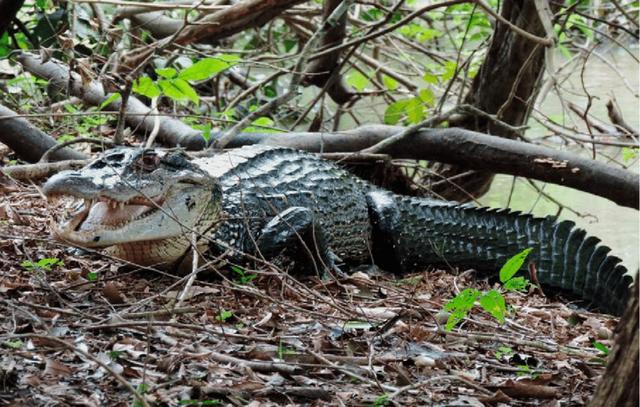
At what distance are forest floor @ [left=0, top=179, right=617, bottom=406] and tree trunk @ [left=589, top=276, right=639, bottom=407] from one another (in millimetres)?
682

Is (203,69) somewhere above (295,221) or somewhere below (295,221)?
above

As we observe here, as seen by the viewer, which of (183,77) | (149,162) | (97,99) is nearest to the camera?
(149,162)

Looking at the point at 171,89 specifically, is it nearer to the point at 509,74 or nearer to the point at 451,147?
the point at 451,147

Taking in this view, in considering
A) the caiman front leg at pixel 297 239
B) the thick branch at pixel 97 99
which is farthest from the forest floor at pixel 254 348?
the thick branch at pixel 97 99

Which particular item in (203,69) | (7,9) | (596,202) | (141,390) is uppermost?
(7,9)

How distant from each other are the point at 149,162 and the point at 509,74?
276 centimetres

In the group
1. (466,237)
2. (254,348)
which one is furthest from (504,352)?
(466,237)

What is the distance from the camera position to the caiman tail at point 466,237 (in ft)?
16.2

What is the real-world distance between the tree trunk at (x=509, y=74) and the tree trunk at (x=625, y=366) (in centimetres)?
353

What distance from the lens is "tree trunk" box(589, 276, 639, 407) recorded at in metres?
1.86

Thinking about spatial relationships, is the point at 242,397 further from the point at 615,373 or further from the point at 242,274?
the point at 242,274

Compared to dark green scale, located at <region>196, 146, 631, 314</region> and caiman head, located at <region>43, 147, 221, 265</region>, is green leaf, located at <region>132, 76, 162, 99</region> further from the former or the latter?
dark green scale, located at <region>196, 146, 631, 314</region>

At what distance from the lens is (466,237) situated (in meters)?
5.18

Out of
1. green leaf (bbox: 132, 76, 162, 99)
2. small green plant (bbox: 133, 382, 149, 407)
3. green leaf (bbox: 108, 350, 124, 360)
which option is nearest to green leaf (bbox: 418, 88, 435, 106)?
green leaf (bbox: 132, 76, 162, 99)
